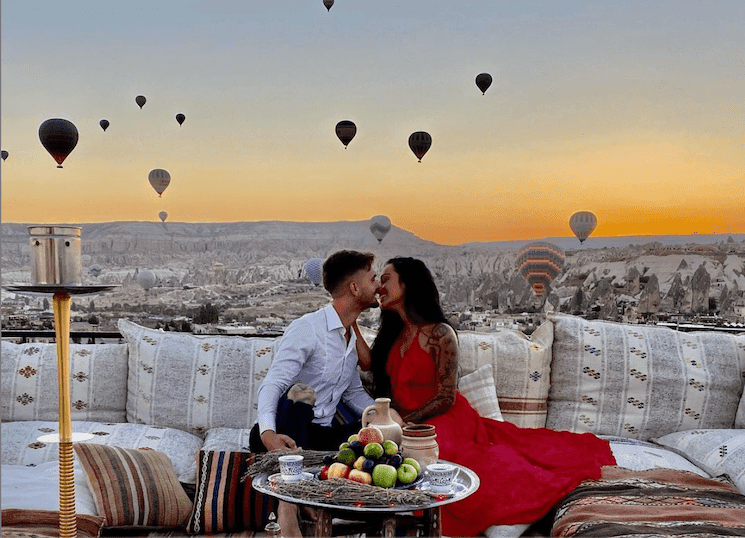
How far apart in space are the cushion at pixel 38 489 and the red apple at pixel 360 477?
104 cm

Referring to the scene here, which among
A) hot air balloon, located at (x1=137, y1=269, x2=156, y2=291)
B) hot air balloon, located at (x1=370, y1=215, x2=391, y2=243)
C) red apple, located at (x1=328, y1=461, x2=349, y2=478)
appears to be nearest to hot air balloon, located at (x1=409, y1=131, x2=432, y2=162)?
hot air balloon, located at (x1=370, y1=215, x2=391, y2=243)

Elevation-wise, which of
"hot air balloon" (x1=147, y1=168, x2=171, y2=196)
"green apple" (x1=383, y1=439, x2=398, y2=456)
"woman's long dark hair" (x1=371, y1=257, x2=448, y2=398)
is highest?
"hot air balloon" (x1=147, y1=168, x2=171, y2=196)

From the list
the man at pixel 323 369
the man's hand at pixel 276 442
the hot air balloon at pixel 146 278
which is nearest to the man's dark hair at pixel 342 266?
the man at pixel 323 369

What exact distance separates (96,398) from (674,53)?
404 cm

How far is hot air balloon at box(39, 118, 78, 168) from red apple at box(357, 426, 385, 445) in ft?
12.5

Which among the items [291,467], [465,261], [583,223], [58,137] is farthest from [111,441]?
[583,223]

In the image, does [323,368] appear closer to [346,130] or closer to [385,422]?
[385,422]

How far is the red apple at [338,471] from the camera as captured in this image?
→ 1.87 m

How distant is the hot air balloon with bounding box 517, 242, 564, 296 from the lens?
4672 mm

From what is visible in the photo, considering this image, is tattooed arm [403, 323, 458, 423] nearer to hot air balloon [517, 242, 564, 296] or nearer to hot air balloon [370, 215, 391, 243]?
hot air balloon [370, 215, 391, 243]

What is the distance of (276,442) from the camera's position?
2.34 meters

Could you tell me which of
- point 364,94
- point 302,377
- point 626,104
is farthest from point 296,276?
point 626,104

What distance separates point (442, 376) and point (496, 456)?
35 cm

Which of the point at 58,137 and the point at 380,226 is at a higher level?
the point at 58,137
